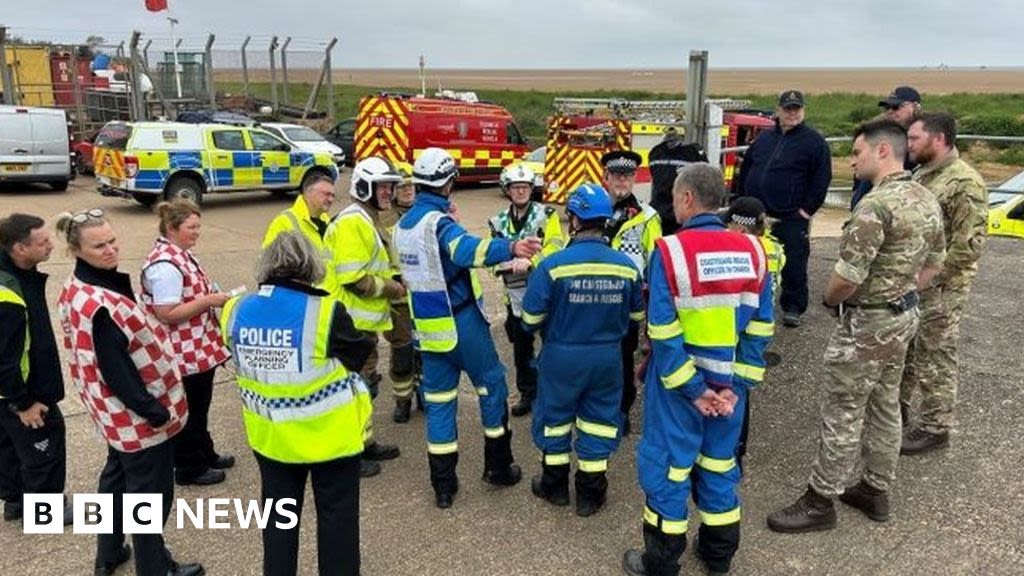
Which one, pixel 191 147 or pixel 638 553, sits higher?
pixel 191 147

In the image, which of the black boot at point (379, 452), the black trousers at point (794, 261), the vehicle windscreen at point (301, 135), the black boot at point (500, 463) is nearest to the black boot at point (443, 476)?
the black boot at point (500, 463)

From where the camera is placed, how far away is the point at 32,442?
12.0ft

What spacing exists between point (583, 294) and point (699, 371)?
0.68 meters

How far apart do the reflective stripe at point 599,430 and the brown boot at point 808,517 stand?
2.96 ft

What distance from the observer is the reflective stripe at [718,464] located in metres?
3.35

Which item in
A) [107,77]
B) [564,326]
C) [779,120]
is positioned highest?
[107,77]

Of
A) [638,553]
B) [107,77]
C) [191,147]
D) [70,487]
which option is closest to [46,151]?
[191,147]

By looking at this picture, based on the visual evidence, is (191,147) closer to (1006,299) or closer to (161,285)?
(161,285)

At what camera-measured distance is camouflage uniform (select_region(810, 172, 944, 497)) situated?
3492 millimetres

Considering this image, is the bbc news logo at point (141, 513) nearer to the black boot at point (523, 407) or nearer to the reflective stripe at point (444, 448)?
the reflective stripe at point (444, 448)

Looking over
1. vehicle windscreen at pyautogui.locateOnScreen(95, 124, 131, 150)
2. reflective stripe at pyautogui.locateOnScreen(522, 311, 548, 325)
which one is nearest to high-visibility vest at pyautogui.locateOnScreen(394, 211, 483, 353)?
reflective stripe at pyautogui.locateOnScreen(522, 311, 548, 325)

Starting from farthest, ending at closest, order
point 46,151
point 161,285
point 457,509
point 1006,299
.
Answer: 1. point 46,151
2. point 1006,299
3. point 457,509
4. point 161,285

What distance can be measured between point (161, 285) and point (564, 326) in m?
2.04

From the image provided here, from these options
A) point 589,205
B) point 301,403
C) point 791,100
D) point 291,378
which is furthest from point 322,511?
point 791,100
